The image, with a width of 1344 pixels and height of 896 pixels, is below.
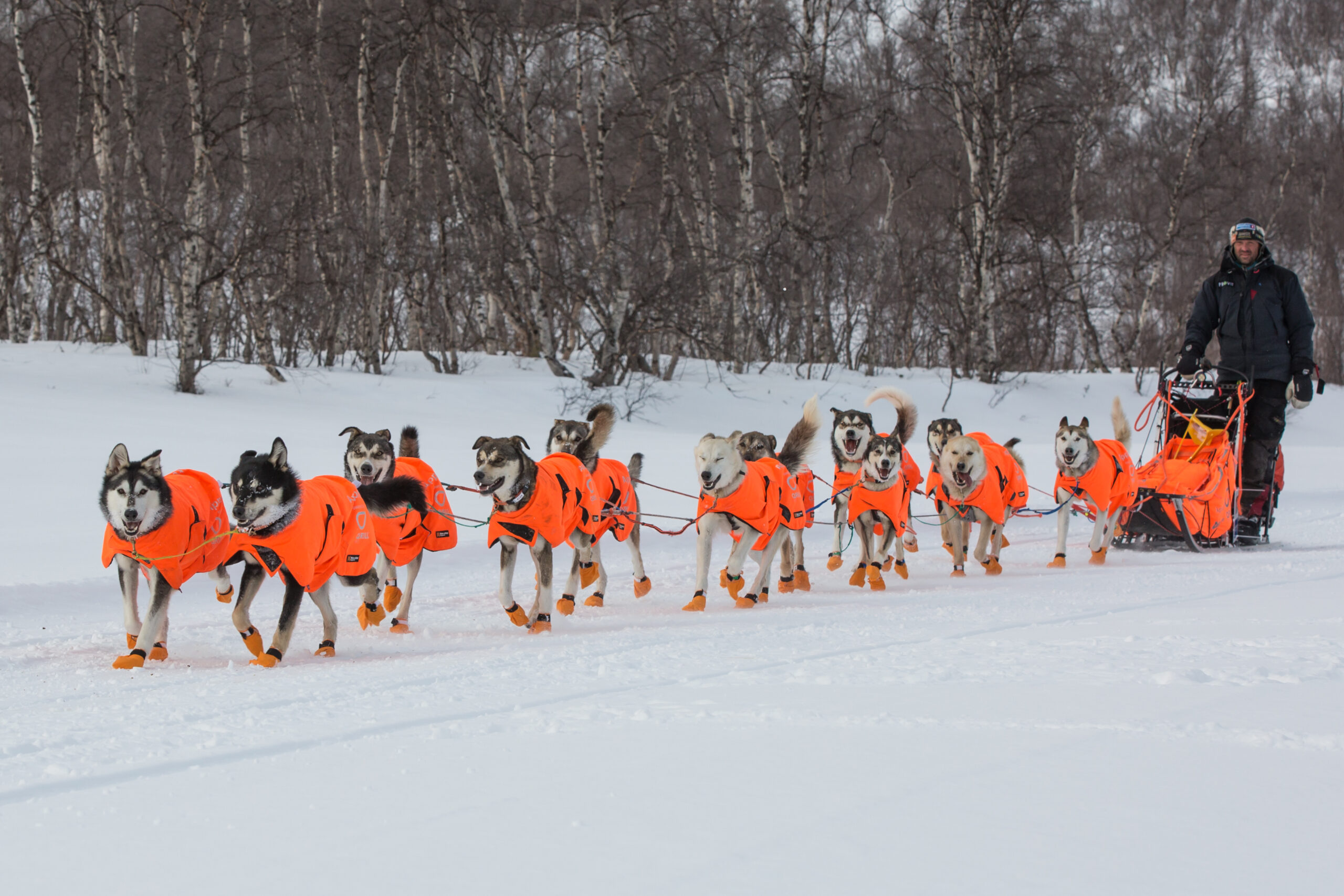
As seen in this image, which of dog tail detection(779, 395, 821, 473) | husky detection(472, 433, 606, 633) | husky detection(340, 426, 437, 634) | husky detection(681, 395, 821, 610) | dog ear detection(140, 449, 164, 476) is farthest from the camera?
dog tail detection(779, 395, 821, 473)

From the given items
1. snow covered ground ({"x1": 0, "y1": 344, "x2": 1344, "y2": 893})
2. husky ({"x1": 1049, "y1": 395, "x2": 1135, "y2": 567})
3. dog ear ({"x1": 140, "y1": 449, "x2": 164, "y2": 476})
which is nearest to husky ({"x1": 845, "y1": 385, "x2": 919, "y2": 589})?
snow covered ground ({"x1": 0, "y1": 344, "x2": 1344, "y2": 893})

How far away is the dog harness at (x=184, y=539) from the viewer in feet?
14.2

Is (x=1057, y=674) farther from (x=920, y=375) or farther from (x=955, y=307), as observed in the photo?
(x=955, y=307)

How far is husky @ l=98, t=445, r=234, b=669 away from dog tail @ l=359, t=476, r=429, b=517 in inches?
24.6

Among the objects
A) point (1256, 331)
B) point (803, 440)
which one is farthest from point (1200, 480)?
point (803, 440)

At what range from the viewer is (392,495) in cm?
505

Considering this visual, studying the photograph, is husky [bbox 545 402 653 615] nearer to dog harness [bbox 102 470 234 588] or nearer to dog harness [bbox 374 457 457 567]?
dog harness [bbox 374 457 457 567]

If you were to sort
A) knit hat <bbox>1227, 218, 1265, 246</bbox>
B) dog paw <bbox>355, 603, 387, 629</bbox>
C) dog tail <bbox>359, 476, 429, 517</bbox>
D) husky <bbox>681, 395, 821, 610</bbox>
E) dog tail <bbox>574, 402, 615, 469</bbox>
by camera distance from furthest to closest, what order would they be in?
knit hat <bbox>1227, 218, 1265, 246</bbox>, dog tail <bbox>574, 402, 615, 469</bbox>, husky <bbox>681, 395, 821, 610</bbox>, dog paw <bbox>355, 603, 387, 629</bbox>, dog tail <bbox>359, 476, 429, 517</bbox>

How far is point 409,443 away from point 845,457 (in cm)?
263

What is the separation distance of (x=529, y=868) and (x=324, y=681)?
80.3 inches

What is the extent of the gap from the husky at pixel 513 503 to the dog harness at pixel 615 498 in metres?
0.67

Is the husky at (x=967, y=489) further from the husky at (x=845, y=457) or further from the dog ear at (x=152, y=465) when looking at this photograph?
the dog ear at (x=152, y=465)

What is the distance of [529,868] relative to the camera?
6.36 feet

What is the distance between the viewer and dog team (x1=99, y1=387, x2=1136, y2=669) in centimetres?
435
